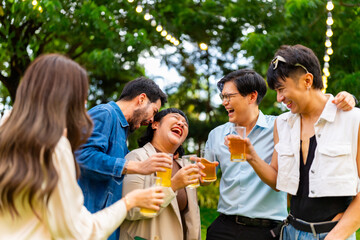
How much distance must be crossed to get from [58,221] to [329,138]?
A: 1.61 m

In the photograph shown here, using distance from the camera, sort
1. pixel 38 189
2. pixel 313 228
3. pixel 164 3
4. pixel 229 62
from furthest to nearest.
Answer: pixel 229 62, pixel 164 3, pixel 313 228, pixel 38 189

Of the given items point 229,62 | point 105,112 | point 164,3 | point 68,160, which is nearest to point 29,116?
point 68,160

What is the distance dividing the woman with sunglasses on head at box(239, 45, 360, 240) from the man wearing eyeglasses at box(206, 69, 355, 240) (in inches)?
10.7

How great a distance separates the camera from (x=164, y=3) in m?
9.63

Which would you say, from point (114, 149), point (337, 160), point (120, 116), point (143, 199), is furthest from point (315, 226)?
point (120, 116)

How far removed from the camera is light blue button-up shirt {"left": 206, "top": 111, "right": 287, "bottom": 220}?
3195 mm

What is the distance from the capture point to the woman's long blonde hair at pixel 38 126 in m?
1.84

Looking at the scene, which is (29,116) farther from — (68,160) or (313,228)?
(313,228)

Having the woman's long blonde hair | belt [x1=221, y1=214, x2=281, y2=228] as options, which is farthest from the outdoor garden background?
the woman's long blonde hair

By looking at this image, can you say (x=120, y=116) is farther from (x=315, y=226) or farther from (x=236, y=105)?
(x=315, y=226)

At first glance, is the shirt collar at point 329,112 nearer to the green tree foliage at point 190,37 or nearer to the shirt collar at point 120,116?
the shirt collar at point 120,116

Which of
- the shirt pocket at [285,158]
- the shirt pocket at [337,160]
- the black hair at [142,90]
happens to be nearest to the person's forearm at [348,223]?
the shirt pocket at [337,160]

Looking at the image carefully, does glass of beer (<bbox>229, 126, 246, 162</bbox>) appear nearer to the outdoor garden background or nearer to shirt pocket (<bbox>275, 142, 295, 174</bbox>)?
shirt pocket (<bbox>275, 142, 295, 174</bbox>)

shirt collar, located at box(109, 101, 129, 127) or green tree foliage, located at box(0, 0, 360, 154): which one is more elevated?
green tree foliage, located at box(0, 0, 360, 154)
